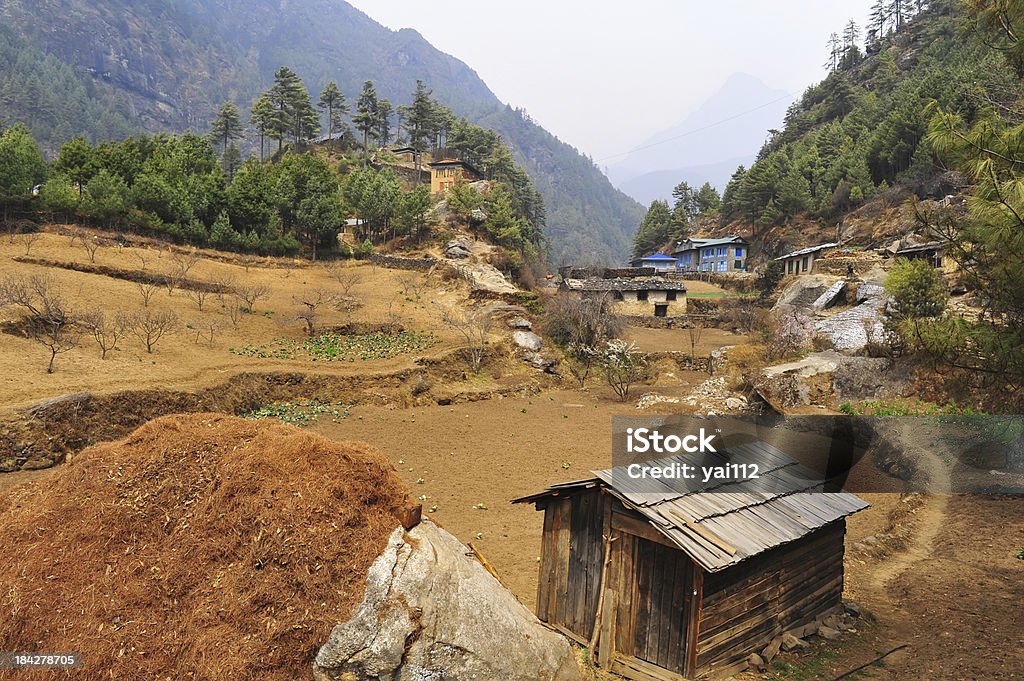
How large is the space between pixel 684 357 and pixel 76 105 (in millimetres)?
136241

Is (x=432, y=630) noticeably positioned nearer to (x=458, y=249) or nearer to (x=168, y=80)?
(x=458, y=249)

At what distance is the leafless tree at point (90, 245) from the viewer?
1184 inches

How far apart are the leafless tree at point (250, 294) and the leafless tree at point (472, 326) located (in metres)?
9.85

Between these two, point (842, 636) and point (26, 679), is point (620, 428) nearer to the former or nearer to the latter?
point (842, 636)

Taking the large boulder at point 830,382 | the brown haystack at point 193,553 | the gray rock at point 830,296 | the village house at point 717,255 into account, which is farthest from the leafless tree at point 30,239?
the village house at point 717,255

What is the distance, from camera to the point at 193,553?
5000mm

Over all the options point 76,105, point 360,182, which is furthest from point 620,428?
point 76,105

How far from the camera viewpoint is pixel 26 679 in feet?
13.9

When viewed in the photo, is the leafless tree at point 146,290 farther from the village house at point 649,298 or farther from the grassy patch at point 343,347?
the village house at point 649,298

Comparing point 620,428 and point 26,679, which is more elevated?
point 26,679

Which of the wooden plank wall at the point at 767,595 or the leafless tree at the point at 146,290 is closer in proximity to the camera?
the wooden plank wall at the point at 767,595

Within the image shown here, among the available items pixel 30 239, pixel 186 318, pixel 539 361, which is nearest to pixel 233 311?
pixel 186 318

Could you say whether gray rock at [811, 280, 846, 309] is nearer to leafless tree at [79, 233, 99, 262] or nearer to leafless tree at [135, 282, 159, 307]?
leafless tree at [135, 282, 159, 307]

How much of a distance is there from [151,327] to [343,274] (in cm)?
1733
